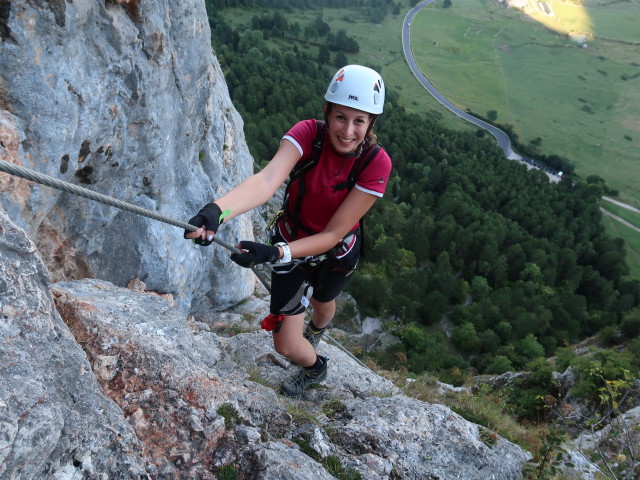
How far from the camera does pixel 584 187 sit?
70.7 m

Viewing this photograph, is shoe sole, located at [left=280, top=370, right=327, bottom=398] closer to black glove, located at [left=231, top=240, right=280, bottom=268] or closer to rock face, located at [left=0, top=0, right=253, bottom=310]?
black glove, located at [left=231, top=240, right=280, bottom=268]

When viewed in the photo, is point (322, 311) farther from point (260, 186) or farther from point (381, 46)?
point (381, 46)

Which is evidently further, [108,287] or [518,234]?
[518,234]

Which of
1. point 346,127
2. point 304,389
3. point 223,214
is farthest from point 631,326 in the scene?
point 223,214

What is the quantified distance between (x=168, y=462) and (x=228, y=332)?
6.16 m

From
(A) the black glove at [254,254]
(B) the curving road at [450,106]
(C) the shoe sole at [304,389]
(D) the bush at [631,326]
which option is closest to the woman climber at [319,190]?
(A) the black glove at [254,254]

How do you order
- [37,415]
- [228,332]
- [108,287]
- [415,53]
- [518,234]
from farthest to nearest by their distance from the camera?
1. [415,53]
2. [518,234]
3. [228,332]
4. [108,287]
5. [37,415]

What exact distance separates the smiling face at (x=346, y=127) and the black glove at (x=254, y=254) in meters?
1.23

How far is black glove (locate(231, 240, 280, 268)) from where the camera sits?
3.81 meters

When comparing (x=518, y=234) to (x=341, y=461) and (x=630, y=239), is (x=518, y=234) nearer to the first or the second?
(x=630, y=239)

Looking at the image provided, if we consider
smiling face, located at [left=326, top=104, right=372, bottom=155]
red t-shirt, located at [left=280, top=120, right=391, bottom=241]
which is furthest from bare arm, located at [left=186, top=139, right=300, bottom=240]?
smiling face, located at [left=326, top=104, right=372, bottom=155]

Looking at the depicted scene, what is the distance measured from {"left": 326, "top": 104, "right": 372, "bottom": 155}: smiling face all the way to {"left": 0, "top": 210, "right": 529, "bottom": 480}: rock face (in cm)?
276

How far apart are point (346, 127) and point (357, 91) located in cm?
35

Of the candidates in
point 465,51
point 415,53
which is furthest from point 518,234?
point 465,51
